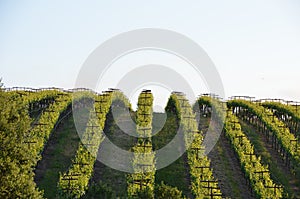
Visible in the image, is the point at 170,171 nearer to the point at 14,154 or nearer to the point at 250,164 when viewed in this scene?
the point at 250,164

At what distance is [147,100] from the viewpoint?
68438 mm

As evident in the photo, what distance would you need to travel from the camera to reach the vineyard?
3397cm

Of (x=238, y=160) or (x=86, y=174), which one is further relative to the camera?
(x=238, y=160)

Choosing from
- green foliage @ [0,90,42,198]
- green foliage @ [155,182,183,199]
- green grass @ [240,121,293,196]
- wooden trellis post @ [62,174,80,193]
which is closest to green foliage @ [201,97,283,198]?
green grass @ [240,121,293,196]

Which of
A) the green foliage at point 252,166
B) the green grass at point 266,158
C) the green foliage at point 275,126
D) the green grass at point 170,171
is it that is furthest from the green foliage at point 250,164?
the green grass at point 170,171

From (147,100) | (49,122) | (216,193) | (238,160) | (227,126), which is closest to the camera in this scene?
(216,193)

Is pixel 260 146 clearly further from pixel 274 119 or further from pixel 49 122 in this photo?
pixel 49 122

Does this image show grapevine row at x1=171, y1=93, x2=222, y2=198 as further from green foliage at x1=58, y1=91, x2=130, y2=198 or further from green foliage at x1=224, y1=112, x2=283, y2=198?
green foliage at x1=58, y1=91, x2=130, y2=198

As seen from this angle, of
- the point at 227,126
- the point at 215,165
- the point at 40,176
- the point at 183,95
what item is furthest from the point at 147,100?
the point at 40,176

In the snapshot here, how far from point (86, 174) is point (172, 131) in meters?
17.7

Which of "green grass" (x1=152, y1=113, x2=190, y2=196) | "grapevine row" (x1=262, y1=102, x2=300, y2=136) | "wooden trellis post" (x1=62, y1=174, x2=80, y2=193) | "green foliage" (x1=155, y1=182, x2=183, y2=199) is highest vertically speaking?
"grapevine row" (x1=262, y1=102, x2=300, y2=136)

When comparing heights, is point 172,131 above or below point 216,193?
above

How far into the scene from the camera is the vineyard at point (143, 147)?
34.0 m

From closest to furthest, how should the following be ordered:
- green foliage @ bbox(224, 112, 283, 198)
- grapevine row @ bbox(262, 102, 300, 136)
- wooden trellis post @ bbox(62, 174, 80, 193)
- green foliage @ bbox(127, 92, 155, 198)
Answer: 1. green foliage @ bbox(127, 92, 155, 198)
2. wooden trellis post @ bbox(62, 174, 80, 193)
3. green foliage @ bbox(224, 112, 283, 198)
4. grapevine row @ bbox(262, 102, 300, 136)
